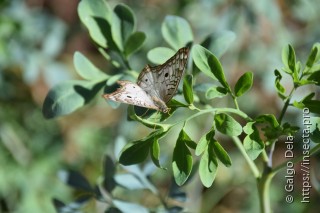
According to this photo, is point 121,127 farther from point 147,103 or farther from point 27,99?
point 147,103

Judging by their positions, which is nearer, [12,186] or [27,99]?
[12,186]

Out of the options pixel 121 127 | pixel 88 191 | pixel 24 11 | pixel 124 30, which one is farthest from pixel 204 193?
pixel 124 30

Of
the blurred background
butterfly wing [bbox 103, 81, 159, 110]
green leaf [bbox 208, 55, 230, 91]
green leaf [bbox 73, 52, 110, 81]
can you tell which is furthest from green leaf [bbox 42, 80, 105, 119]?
the blurred background

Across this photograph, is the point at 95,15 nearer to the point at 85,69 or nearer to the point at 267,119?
the point at 85,69

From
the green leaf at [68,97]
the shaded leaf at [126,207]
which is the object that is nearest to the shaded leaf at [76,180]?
the shaded leaf at [126,207]

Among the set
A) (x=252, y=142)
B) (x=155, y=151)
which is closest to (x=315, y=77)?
(x=252, y=142)

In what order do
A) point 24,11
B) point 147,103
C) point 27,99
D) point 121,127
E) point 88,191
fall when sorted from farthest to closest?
point 27,99
point 121,127
point 24,11
point 88,191
point 147,103
